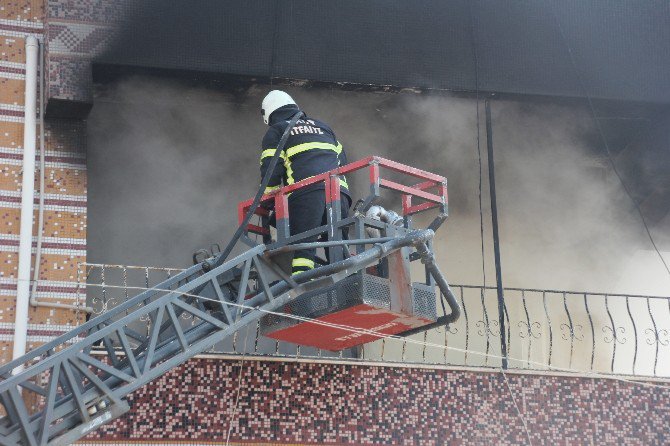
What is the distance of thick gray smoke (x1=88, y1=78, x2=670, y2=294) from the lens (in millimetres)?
15633

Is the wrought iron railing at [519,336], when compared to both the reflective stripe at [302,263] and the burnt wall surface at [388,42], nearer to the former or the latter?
the burnt wall surface at [388,42]

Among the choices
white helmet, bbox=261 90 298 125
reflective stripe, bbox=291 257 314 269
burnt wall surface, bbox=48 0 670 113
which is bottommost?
reflective stripe, bbox=291 257 314 269

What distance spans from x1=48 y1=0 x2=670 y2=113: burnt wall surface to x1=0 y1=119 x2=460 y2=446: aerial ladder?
3018 millimetres

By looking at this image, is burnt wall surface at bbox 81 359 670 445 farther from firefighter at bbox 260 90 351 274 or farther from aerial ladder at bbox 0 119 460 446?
firefighter at bbox 260 90 351 274

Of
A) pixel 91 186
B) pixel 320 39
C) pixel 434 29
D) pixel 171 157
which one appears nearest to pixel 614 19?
pixel 434 29

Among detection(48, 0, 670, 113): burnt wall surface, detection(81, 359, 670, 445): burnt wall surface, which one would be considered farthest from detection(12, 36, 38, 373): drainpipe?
detection(81, 359, 670, 445): burnt wall surface

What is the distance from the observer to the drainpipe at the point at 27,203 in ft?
42.5

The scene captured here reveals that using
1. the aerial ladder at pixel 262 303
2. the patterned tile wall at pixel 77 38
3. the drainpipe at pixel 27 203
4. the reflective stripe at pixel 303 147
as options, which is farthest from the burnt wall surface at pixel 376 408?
the patterned tile wall at pixel 77 38

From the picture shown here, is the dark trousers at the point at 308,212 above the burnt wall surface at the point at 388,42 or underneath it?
underneath

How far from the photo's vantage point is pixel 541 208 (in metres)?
17.3

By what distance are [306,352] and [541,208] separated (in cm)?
394

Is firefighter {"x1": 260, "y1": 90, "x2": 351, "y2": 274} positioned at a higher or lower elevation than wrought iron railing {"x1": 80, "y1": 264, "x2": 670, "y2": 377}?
higher

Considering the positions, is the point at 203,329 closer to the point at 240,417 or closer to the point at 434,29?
the point at 240,417

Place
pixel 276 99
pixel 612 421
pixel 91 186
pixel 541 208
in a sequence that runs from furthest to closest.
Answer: pixel 541 208 → pixel 91 186 → pixel 612 421 → pixel 276 99
